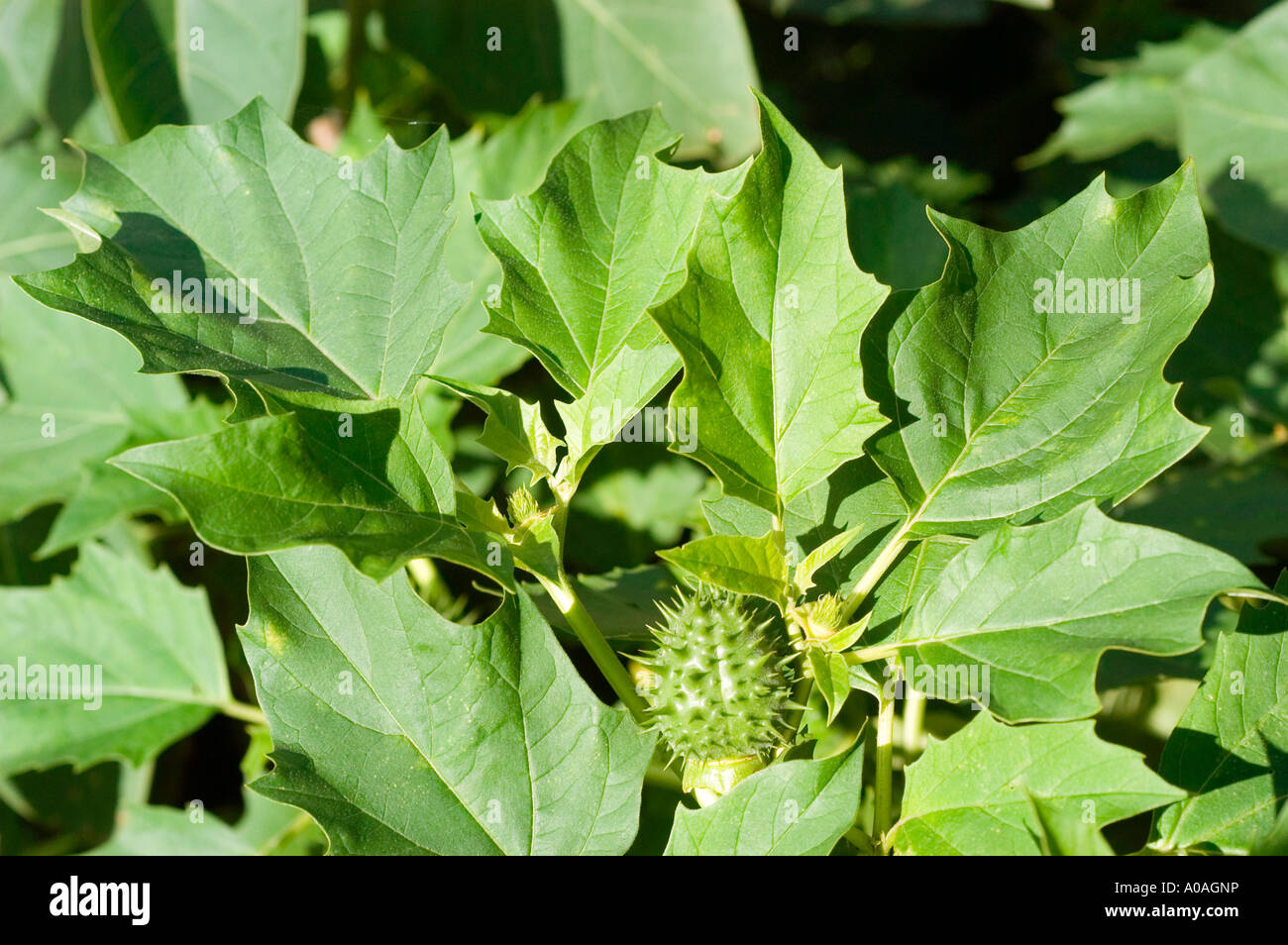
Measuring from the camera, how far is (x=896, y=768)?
4.44ft

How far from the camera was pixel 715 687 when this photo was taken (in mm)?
923

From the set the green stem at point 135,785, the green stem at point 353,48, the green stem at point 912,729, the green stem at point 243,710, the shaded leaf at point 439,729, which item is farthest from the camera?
the green stem at point 353,48

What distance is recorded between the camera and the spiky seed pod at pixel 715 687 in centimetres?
93

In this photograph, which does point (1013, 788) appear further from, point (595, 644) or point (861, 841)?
point (595, 644)

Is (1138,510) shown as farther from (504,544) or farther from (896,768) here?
(504,544)

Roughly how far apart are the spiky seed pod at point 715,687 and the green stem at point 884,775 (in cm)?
9

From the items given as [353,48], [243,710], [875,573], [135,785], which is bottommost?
[135,785]

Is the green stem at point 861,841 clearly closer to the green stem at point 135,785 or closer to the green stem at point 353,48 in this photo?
the green stem at point 135,785

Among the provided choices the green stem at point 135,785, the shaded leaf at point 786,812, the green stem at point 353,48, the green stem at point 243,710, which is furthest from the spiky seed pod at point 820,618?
the green stem at point 353,48

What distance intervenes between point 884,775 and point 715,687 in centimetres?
19

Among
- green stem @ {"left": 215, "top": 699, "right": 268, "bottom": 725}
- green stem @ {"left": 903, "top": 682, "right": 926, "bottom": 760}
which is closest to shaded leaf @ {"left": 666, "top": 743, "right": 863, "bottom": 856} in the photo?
green stem @ {"left": 903, "top": 682, "right": 926, "bottom": 760}

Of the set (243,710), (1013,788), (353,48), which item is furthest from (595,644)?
(353,48)
